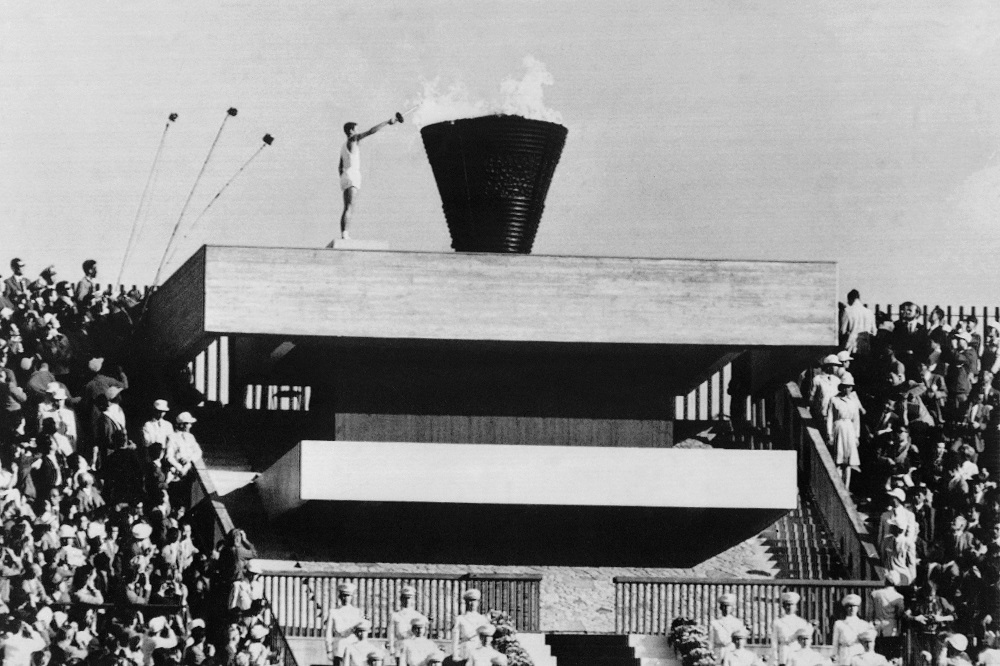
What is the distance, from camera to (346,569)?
36.1 m

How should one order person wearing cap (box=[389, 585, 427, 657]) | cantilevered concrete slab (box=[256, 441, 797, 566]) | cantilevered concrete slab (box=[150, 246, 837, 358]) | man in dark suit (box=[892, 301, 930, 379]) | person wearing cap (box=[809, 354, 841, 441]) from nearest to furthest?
person wearing cap (box=[389, 585, 427, 657])
cantilevered concrete slab (box=[150, 246, 837, 358])
cantilevered concrete slab (box=[256, 441, 797, 566])
person wearing cap (box=[809, 354, 841, 441])
man in dark suit (box=[892, 301, 930, 379])

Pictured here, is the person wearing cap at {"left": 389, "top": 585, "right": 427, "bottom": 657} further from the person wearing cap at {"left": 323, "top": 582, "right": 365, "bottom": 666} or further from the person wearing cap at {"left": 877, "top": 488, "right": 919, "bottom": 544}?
the person wearing cap at {"left": 877, "top": 488, "right": 919, "bottom": 544}

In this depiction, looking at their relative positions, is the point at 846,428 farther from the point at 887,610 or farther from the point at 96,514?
the point at 96,514

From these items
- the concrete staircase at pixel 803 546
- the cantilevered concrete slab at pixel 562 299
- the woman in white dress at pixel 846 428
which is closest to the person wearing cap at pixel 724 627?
the concrete staircase at pixel 803 546

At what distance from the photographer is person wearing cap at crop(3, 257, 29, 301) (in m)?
35.9

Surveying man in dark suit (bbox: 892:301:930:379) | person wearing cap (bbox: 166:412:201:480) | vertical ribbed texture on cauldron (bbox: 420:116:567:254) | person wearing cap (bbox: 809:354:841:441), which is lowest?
person wearing cap (bbox: 166:412:201:480)

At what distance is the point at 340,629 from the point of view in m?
30.0

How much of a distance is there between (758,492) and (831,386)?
1857 millimetres

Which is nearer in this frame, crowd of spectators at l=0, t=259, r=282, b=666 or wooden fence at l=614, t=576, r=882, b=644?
crowd of spectators at l=0, t=259, r=282, b=666

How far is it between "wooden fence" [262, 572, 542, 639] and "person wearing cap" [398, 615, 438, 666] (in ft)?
5.47

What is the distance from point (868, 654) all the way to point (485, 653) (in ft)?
14.6

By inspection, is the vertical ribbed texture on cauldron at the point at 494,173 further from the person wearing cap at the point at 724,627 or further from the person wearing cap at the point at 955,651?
the person wearing cap at the point at 955,651

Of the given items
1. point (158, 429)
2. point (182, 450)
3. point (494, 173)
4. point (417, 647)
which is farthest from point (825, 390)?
point (417, 647)

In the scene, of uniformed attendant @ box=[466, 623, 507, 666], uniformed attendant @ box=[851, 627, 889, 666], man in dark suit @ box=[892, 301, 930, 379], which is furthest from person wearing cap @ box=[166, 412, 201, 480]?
man in dark suit @ box=[892, 301, 930, 379]
